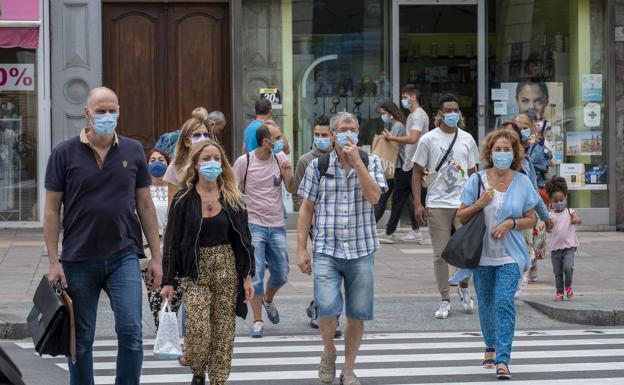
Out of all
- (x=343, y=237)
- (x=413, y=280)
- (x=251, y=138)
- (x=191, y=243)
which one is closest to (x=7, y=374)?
(x=191, y=243)

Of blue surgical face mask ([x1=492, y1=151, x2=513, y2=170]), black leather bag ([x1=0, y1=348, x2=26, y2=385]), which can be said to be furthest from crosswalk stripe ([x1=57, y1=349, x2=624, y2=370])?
black leather bag ([x1=0, y1=348, x2=26, y2=385])

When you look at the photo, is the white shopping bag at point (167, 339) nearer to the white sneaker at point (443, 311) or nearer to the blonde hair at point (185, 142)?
the blonde hair at point (185, 142)

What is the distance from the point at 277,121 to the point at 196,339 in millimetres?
10384

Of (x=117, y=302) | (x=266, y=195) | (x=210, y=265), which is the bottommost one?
(x=117, y=302)

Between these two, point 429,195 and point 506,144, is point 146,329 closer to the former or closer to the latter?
point 429,195

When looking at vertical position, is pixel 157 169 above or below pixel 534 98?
below

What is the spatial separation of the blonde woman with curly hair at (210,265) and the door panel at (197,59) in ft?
32.6

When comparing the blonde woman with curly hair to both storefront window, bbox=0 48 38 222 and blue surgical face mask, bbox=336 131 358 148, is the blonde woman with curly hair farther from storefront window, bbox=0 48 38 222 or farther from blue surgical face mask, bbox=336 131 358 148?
storefront window, bbox=0 48 38 222

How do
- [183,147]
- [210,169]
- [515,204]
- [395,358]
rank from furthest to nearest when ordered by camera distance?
[395,358] < [183,147] < [515,204] < [210,169]

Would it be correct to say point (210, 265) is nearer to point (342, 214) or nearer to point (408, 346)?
point (342, 214)

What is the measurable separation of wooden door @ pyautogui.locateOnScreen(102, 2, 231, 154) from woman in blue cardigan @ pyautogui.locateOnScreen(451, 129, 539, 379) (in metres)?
9.28

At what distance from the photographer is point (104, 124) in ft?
24.1

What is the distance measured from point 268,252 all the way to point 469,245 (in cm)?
221

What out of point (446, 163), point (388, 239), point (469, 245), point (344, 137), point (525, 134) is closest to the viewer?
point (344, 137)
